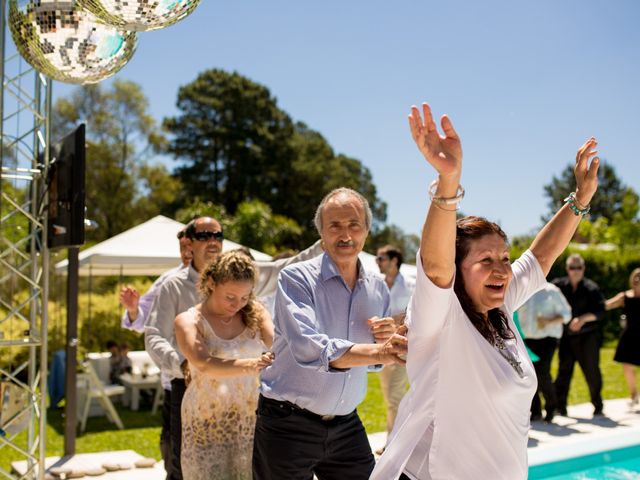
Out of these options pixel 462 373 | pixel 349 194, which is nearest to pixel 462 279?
pixel 462 373

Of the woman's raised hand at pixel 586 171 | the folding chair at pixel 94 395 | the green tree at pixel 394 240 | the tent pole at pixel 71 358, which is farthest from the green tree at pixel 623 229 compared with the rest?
the woman's raised hand at pixel 586 171

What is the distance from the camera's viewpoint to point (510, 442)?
2.21 m

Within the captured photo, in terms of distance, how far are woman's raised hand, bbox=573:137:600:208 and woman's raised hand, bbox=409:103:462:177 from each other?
1.15 m

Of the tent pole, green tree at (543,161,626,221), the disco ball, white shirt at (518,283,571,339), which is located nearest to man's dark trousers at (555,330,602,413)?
white shirt at (518,283,571,339)

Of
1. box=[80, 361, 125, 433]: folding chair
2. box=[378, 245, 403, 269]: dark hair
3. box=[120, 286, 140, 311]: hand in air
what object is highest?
box=[378, 245, 403, 269]: dark hair

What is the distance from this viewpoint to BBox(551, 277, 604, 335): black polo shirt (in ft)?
29.9

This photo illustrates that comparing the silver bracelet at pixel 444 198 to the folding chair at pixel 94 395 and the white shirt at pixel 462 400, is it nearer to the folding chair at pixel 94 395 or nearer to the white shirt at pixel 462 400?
the white shirt at pixel 462 400

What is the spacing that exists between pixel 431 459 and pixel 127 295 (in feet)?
11.0

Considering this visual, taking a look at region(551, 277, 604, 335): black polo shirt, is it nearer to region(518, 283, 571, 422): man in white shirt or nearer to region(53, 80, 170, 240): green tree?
region(518, 283, 571, 422): man in white shirt

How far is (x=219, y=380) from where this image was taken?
11.6ft

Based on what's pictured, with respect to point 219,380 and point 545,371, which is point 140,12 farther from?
point 545,371

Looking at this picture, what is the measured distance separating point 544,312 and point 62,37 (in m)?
6.55

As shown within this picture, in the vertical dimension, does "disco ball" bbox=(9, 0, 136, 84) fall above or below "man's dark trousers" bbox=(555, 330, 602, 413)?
above

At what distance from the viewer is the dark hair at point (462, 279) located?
7.39 feet
